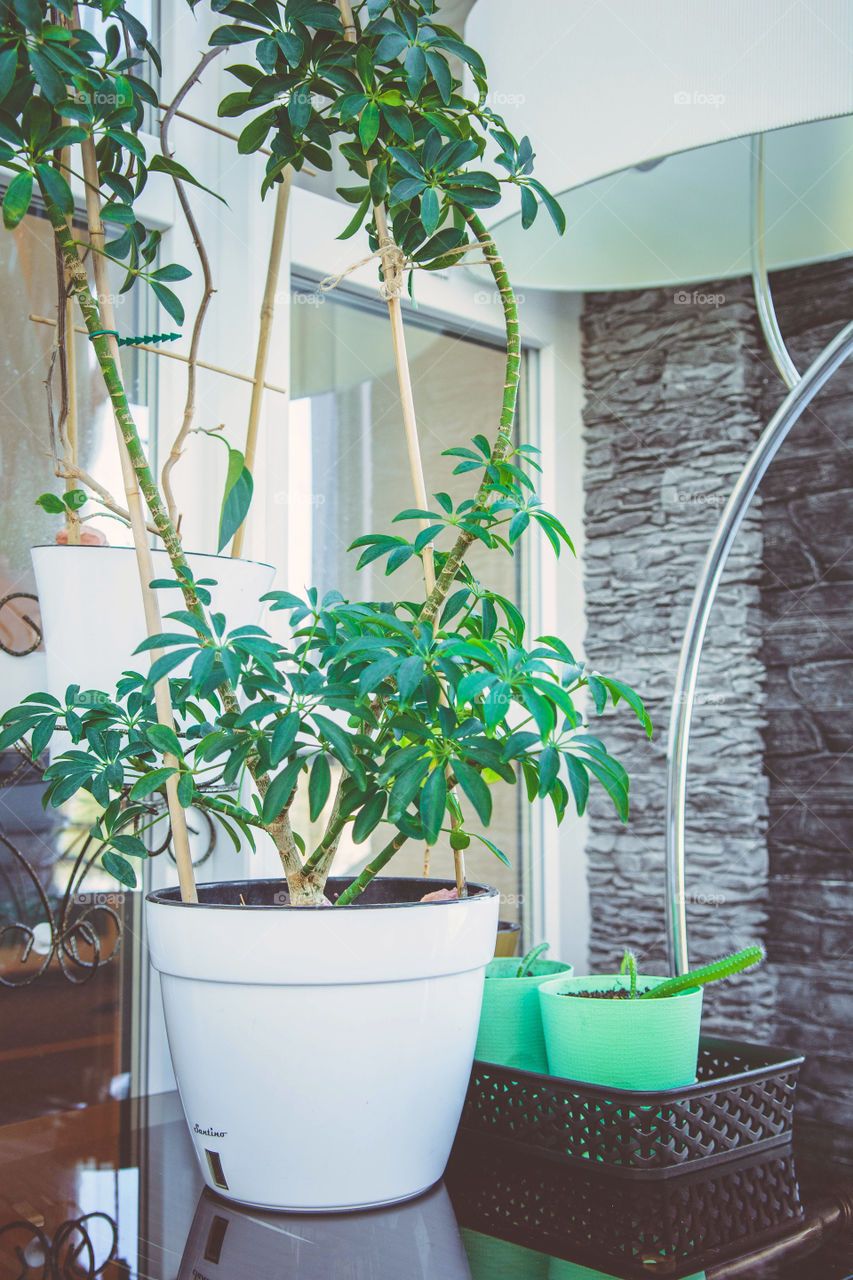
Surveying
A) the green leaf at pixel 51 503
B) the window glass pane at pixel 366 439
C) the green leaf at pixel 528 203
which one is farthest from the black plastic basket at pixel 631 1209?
the window glass pane at pixel 366 439

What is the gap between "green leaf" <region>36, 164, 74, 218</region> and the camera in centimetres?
79

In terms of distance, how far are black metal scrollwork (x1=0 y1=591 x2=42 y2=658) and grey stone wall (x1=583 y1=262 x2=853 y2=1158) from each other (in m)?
1.57

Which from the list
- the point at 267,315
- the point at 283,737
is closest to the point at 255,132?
the point at 267,315

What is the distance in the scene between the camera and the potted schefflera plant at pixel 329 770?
0.74 m

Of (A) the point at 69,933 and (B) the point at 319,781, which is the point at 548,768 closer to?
(B) the point at 319,781

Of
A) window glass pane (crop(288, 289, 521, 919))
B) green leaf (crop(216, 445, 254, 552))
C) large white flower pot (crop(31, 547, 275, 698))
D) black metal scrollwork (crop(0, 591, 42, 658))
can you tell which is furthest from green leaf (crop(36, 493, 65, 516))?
window glass pane (crop(288, 289, 521, 919))

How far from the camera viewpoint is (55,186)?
802mm

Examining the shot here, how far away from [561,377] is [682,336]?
336 millimetres

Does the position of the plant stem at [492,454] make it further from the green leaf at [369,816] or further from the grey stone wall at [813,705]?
the grey stone wall at [813,705]

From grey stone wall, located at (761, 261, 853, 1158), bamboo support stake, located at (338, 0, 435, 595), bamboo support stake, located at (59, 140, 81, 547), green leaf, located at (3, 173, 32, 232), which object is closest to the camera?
green leaf, located at (3, 173, 32, 232)

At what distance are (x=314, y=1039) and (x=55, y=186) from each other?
2.08ft

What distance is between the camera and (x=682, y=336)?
2.73 m

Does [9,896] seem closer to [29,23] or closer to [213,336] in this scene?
[213,336]

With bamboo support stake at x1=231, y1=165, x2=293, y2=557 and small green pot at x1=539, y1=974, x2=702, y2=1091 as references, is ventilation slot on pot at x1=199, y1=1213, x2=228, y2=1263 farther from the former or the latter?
bamboo support stake at x1=231, y1=165, x2=293, y2=557
